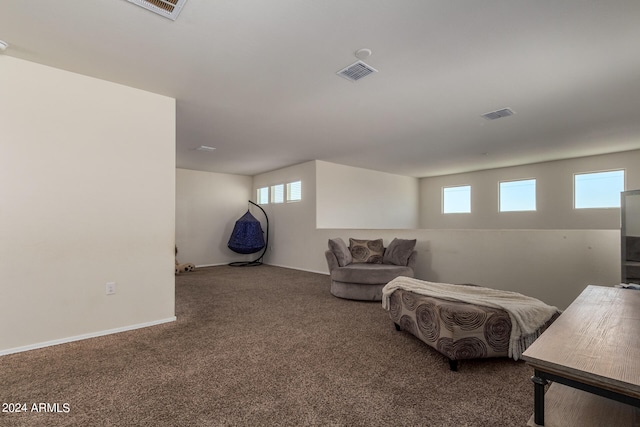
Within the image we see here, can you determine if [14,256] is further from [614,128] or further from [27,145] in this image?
[614,128]

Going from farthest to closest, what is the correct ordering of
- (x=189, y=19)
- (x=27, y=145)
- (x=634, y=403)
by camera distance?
1. (x=27, y=145)
2. (x=189, y=19)
3. (x=634, y=403)

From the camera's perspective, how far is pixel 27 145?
2.62 m

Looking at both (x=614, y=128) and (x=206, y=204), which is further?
(x=206, y=204)

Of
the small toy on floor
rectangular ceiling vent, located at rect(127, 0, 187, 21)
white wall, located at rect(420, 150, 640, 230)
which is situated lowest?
the small toy on floor

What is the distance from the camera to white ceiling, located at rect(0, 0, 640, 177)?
1997 mm

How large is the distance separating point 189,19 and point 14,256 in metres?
2.47

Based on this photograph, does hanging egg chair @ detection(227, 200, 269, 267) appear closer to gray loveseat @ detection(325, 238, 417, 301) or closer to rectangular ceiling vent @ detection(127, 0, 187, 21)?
gray loveseat @ detection(325, 238, 417, 301)

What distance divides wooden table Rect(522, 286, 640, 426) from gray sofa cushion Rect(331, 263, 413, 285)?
2758 mm

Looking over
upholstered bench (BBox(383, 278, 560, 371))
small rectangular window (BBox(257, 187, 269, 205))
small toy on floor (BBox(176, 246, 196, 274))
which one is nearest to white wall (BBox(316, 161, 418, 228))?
small rectangular window (BBox(257, 187, 269, 205))

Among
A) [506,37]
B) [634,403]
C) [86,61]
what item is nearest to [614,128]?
[506,37]

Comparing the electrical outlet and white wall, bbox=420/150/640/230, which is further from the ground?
white wall, bbox=420/150/640/230

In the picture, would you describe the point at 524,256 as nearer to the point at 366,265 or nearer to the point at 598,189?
the point at 366,265

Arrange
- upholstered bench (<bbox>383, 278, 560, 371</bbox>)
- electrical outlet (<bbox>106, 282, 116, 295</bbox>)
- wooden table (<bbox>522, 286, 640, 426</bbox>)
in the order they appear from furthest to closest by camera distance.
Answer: electrical outlet (<bbox>106, 282, 116, 295</bbox>), upholstered bench (<bbox>383, 278, 560, 371</bbox>), wooden table (<bbox>522, 286, 640, 426</bbox>)

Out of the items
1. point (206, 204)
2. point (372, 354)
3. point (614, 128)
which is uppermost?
point (614, 128)
